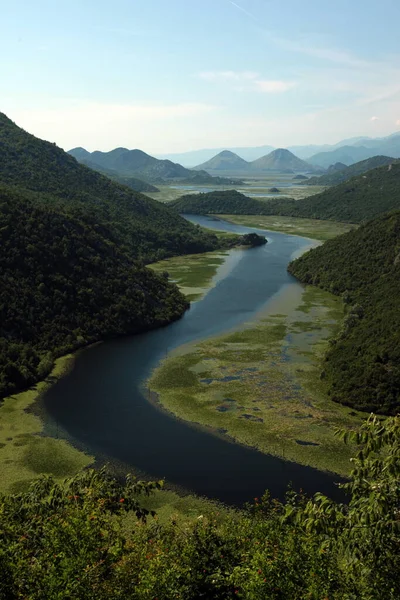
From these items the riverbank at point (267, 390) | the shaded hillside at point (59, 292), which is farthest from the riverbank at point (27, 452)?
the riverbank at point (267, 390)

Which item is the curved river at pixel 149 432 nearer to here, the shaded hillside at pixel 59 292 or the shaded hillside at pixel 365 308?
the shaded hillside at pixel 59 292

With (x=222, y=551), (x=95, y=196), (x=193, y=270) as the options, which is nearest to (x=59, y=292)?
(x=193, y=270)

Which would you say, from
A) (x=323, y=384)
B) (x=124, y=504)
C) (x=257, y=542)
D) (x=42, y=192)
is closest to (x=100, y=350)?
(x=323, y=384)

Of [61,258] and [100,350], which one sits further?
[61,258]

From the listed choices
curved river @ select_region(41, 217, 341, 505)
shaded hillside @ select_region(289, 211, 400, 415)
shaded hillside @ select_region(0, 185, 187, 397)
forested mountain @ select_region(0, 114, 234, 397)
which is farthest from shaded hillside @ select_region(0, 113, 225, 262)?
curved river @ select_region(41, 217, 341, 505)

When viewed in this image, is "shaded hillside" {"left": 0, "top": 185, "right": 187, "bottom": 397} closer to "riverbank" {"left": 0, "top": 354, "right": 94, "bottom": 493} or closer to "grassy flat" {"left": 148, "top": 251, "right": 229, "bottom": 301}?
"riverbank" {"left": 0, "top": 354, "right": 94, "bottom": 493}

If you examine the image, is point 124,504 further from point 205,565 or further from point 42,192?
point 42,192

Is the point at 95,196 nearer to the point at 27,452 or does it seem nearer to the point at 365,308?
the point at 365,308
